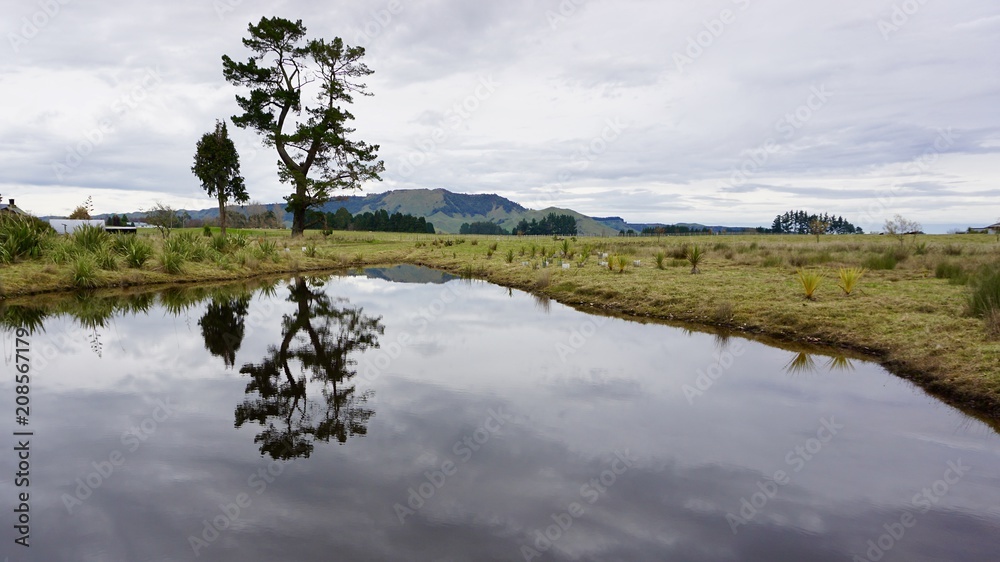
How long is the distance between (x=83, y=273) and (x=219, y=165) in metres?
37.1

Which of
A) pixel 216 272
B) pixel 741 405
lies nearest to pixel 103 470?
pixel 741 405

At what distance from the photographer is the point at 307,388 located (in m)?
8.74

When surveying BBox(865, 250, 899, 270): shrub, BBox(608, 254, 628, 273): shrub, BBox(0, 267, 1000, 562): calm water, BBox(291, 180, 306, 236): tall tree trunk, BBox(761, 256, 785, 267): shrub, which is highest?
BBox(291, 180, 306, 236): tall tree trunk

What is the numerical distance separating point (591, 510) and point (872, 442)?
4456 mm

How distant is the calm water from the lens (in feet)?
→ 15.4

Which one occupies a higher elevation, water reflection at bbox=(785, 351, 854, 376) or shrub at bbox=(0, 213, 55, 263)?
shrub at bbox=(0, 213, 55, 263)

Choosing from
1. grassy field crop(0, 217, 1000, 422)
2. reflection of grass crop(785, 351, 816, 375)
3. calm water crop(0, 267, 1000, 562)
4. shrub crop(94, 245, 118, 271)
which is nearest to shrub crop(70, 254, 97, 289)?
grassy field crop(0, 217, 1000, 422)

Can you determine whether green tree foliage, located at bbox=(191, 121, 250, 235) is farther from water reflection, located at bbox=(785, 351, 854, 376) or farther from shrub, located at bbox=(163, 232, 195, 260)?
water reflection, located at bbox=(785, 351, 854, 376)

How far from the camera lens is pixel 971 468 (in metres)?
6.26

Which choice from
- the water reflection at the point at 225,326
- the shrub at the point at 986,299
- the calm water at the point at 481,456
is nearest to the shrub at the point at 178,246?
the water reflection at the point at 225,326

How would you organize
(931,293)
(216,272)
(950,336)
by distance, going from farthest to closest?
(216,272)
(931,293)
(950,336)

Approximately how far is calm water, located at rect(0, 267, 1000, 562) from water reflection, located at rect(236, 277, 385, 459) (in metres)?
0.06

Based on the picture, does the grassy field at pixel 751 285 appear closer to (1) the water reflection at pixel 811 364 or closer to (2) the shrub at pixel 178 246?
(2) the shrub at pixel 178 246

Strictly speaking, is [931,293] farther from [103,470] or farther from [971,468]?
[103,470]
